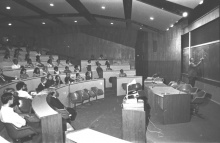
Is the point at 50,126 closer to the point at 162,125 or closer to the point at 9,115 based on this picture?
the point at 9,115

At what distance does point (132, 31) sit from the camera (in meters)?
14.5

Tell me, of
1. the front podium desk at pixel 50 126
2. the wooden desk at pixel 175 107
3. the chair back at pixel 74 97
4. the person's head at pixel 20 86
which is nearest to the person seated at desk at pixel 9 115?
the front podium desk at pixel 50 126

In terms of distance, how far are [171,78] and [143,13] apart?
5.20 metres

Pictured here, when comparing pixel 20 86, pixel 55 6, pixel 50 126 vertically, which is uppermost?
pixel 55 6

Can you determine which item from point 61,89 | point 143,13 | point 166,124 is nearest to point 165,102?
point 166,124

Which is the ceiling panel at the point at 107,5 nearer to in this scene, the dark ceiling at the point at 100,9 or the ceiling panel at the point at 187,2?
the dark ceiling at the point at 100,9

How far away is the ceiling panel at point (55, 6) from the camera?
8727 millimetres

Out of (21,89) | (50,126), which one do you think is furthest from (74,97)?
(50,126)

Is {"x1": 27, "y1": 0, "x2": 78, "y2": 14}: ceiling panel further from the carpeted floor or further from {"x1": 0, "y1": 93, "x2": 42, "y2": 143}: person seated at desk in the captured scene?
{"x1": 0, "y1": 93, "x2": 42, "y2": 143}: person seated at desk

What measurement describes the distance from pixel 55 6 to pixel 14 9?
7.96ft

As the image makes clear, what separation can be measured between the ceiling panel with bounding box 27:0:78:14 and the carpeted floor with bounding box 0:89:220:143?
479cm

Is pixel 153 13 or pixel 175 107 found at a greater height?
pixel 153 13

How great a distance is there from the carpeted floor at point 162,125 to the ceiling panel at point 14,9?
5984mm

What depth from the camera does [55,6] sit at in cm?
945
